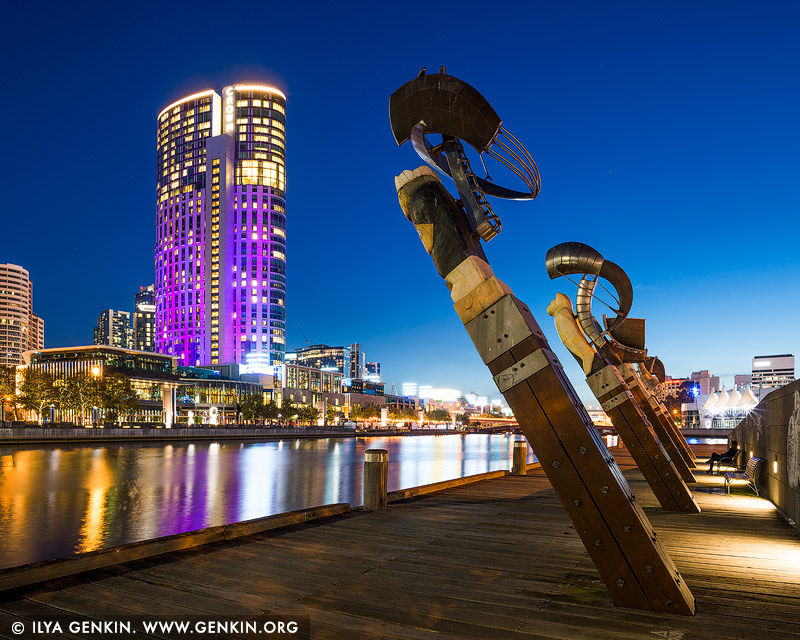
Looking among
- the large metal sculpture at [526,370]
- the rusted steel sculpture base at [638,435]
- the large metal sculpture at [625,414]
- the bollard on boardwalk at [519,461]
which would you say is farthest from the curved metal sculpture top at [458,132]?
the bollard on boardwalk at [519,461]

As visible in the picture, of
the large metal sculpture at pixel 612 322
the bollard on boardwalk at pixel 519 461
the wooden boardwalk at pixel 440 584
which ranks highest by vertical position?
the large metal sculpture at pixel 612 322

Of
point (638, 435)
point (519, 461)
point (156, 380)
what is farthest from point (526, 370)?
point (156, 380)

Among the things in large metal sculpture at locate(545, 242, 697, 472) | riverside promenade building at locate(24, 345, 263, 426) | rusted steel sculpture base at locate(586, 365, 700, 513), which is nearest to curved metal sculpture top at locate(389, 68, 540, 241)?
rusted steel sculpture base at locate(586, 365, 700, 513)

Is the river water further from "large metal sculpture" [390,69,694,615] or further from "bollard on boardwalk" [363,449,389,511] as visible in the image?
"large metal sculpture" [390,69,694,615]

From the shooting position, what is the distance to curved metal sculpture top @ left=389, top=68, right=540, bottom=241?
5.96 m

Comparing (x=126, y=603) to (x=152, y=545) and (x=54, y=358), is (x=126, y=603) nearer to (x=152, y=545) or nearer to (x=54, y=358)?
(x=152, y=545)

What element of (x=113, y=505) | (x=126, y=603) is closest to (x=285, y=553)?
(x=126, y=603)

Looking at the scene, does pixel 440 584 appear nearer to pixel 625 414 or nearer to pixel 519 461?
pixel 625 414

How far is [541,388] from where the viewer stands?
205 inches

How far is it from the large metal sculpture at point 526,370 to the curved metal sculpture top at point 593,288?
30.2ft

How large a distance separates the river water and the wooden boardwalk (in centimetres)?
1450

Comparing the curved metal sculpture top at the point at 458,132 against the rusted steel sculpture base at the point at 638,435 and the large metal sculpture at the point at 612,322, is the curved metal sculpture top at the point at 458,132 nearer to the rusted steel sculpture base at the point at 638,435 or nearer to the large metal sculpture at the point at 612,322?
the rusted steel sculpture base at the point at 638,435

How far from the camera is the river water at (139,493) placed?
74.2 ft

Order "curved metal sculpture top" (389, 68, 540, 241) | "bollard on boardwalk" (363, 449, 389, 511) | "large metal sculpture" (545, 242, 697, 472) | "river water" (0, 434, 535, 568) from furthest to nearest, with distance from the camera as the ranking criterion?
"river water" (0, 434, 535, 568)
"large metal sculpture" (545, 242, 697, 472)
"bollard on boardwalk" (363, 449, 389, 511)
"curved metal sculpture top" (389, 68, 540, 241)
